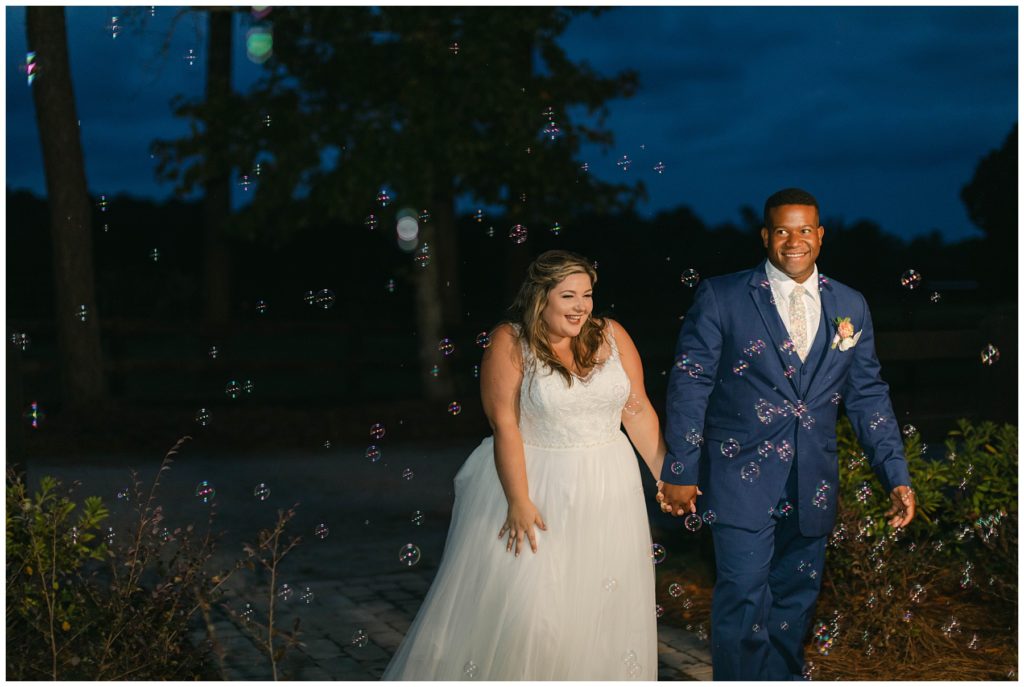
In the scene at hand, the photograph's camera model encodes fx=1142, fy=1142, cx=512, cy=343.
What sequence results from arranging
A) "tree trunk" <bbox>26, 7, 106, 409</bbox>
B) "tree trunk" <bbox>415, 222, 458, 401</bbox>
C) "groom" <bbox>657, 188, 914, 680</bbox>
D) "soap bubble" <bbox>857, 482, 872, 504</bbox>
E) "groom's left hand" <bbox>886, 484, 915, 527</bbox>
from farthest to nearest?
1. "tree trunk" <bbox>415, 222, 458, 401</bbox>
2. "tree trunk" <bbox>26, 7, 106, 409</bbox>
3. "soap bubble" <bbox>857, 482, 872, 504</bbox>
4. "groom's left hand" <bbox>886, 484, 915, 527</bbox>
5. "groom" <bbox>657, 188, 914, 680</bbox>

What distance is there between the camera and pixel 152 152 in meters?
14.7

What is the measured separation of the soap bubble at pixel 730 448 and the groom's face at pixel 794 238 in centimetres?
75

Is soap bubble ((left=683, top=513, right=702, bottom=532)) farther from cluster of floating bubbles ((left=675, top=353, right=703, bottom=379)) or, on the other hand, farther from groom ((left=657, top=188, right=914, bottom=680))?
cluster of floating bubbles ((left=675, top=353, right=703, bottom=379))

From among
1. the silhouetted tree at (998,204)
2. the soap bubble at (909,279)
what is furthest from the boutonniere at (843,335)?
the silhouetted tree at (998,204)

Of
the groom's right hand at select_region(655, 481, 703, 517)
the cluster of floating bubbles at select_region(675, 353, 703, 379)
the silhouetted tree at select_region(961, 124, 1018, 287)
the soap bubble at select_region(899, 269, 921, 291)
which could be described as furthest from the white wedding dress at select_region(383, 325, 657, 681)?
the silhouetted tree at select_region(961, 124, 1018, 287)

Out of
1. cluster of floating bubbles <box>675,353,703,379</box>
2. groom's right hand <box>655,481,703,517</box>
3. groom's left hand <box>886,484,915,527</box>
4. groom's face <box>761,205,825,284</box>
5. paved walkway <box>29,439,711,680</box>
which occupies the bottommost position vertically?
paved walkway <box>29,439,711,680</box>

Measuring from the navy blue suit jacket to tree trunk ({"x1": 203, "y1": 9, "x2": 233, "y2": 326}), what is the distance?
1117 centimetres

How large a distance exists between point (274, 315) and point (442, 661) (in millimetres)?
36348

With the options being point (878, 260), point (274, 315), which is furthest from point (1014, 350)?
point (274, 315)

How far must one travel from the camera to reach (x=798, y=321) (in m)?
4.87

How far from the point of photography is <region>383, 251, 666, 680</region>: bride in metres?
4.70

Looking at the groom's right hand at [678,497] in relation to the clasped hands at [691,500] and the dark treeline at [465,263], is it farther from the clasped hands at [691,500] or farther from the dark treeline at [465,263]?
the dark treeline at [465,263]

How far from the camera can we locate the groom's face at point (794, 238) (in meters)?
4.73

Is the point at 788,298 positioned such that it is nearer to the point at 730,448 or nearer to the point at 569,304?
the point at 730,448
